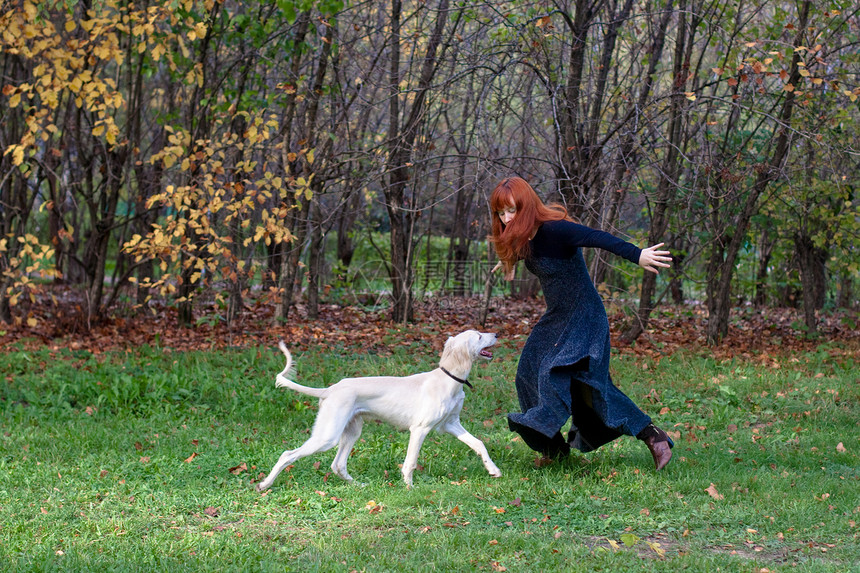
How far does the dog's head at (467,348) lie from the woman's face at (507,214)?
746 millimetres

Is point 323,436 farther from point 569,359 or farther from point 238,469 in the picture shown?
point 569,359

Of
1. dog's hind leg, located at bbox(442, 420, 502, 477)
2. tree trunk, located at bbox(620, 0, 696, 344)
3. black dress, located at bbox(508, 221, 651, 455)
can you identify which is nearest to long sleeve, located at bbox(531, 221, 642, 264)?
black dress, located at bbox(508, 221, 651, 455)

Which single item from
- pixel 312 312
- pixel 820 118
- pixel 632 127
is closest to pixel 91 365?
pixel 312 312

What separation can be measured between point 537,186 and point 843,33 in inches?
196

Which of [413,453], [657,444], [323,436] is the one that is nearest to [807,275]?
[657,444]

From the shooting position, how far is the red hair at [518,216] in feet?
17.0

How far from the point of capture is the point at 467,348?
5.35 meters

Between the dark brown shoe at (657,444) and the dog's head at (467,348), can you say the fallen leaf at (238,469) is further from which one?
the dark brown shoe at (657,444)

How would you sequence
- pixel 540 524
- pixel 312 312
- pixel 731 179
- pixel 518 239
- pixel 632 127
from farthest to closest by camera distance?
1. pixel 312 312
2. pixel 632 127
3. pixel 731 179
4. pixel 518 239
5. pixel 540 524

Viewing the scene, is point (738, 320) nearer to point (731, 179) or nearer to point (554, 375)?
point (731, 179)

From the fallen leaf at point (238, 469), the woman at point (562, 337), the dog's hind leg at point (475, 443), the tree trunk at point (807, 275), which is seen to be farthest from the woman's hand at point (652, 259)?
the tree trunk at point (807, 275)

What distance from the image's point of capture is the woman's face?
524cm

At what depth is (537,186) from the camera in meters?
10.5

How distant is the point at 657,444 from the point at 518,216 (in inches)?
72.0
